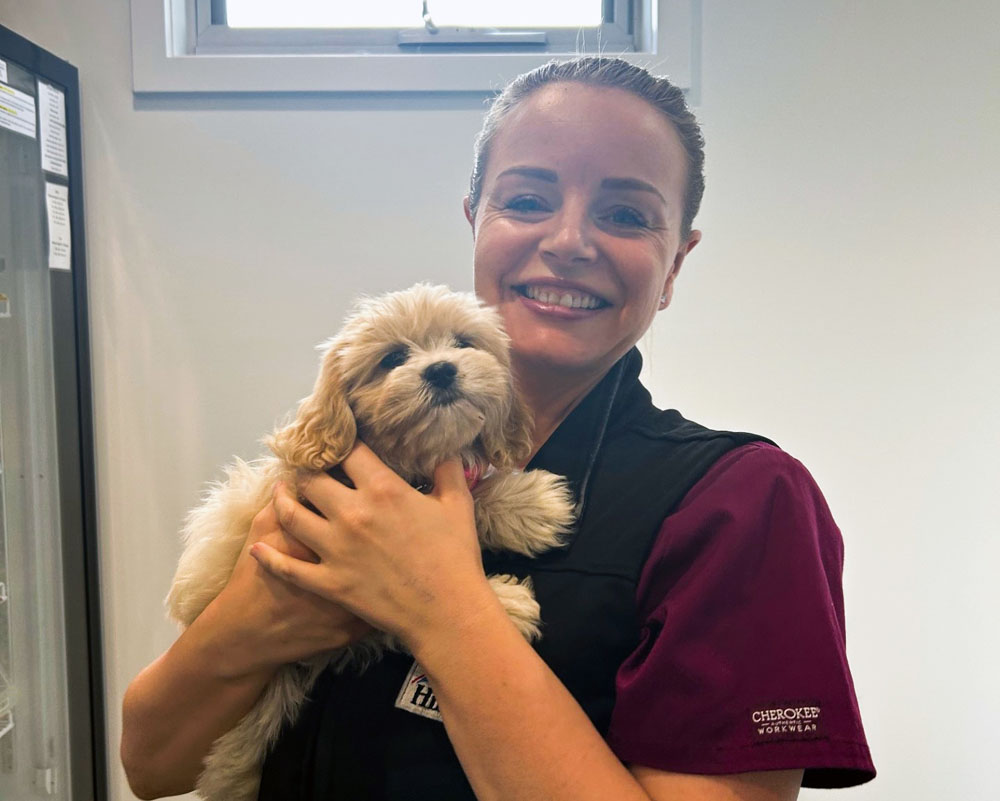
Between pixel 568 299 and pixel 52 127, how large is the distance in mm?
1635

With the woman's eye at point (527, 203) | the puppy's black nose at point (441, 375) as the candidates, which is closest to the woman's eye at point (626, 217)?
the woman's eye at point (527, 203)

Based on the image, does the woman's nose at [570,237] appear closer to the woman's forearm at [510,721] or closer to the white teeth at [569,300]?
the white teeth at [569,300]

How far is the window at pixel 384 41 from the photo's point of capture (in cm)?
190

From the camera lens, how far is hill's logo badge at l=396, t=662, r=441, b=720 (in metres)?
0.87

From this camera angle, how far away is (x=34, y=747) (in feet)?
6.36

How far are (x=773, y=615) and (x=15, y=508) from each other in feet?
6.51

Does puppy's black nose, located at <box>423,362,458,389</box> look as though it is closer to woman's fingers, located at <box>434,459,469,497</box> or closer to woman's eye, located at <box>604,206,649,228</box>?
woman's fingers, located at <box>434,459,469,497</box>

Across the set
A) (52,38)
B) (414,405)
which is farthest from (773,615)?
(52,38)

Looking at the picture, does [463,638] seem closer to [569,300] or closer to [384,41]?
[569,300]

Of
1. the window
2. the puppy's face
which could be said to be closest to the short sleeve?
the puppy's face

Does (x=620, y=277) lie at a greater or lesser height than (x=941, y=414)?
greater

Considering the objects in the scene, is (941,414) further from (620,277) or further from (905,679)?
(620,277)

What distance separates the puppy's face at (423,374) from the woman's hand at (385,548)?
2.3 inches

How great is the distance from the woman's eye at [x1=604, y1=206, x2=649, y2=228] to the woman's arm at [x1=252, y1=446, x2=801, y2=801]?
1.60ft
